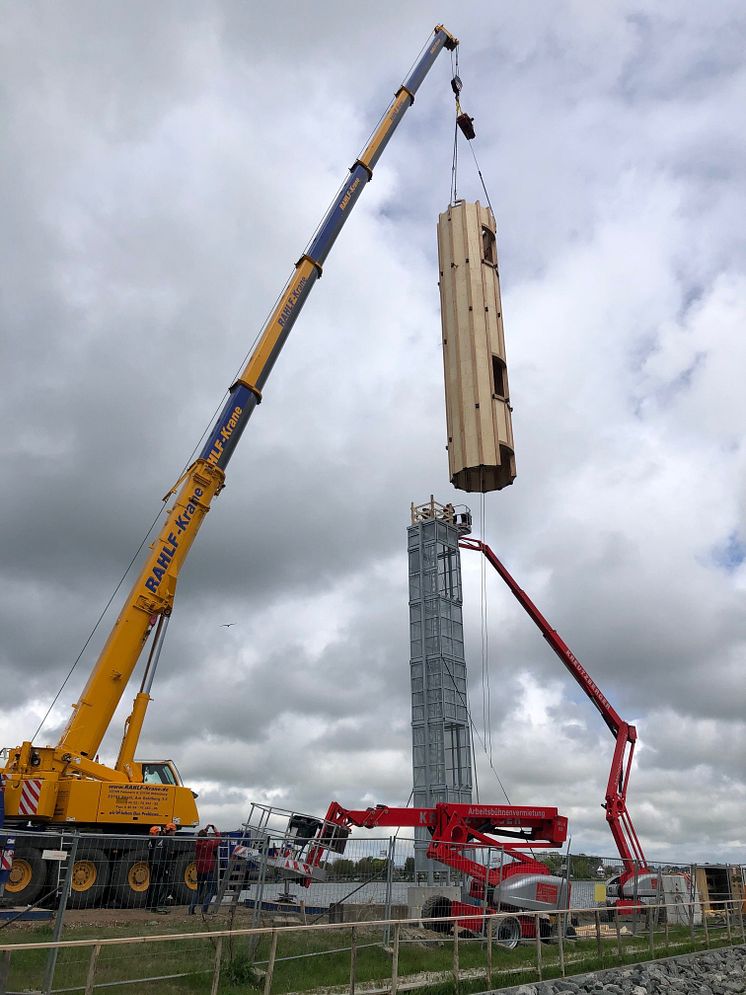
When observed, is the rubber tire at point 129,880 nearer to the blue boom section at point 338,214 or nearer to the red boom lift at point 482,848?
the red boom lift at point 482,848

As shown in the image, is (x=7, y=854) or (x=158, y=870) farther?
(x=158, y=870)

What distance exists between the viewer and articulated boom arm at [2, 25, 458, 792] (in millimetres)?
16188

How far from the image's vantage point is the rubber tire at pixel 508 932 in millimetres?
13781

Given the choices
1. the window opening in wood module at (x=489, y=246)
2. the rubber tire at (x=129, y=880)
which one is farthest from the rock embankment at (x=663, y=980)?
the window opening in wood module at (x=489, y=246)

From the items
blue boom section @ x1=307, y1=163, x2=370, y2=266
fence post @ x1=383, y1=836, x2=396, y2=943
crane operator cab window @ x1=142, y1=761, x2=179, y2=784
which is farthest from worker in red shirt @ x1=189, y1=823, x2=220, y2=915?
blue boom section @ x1=307, y1=163, x2=370, y2=266

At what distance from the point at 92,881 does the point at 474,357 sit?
13.4m

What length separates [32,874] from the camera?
14.4m

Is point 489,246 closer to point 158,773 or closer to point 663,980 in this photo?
point 158,773

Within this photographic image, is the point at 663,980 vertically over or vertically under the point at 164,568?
under

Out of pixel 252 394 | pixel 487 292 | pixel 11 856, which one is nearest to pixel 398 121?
pixel 487 292

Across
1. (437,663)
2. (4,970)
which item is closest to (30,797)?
(4,970)

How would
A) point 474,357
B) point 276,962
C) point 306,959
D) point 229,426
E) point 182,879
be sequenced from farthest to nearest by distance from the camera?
point 229,426, point 474,357, point 182,879, point 306,959, point 276,962

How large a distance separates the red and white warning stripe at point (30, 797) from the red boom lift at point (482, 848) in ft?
17.7

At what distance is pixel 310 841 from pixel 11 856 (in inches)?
222
